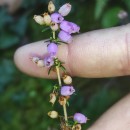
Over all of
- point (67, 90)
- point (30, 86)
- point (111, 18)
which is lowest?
point (67, 90)

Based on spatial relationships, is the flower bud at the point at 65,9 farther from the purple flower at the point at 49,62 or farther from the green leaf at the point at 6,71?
the green leaf at the point at 6,71

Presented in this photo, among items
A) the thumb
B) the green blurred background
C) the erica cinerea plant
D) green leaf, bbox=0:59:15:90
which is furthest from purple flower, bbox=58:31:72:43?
green leaf, bbox=0:59:15:90

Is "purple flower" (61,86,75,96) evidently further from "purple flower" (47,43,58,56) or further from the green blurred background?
the green blurred background

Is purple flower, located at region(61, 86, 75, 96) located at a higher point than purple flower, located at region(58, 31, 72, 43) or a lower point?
lower

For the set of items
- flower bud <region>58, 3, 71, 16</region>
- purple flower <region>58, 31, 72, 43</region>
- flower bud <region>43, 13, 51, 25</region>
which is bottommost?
purple flower <region>58, 31, 72, 43</region>

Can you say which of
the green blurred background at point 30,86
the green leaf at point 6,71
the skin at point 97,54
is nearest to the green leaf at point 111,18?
the green blurred background at point 30,86

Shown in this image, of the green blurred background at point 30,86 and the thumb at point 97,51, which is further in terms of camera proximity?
the green blurred background at point 30,86

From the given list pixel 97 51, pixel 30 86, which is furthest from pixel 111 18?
pixel 30 86

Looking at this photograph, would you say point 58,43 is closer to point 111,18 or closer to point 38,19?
point 38,19
